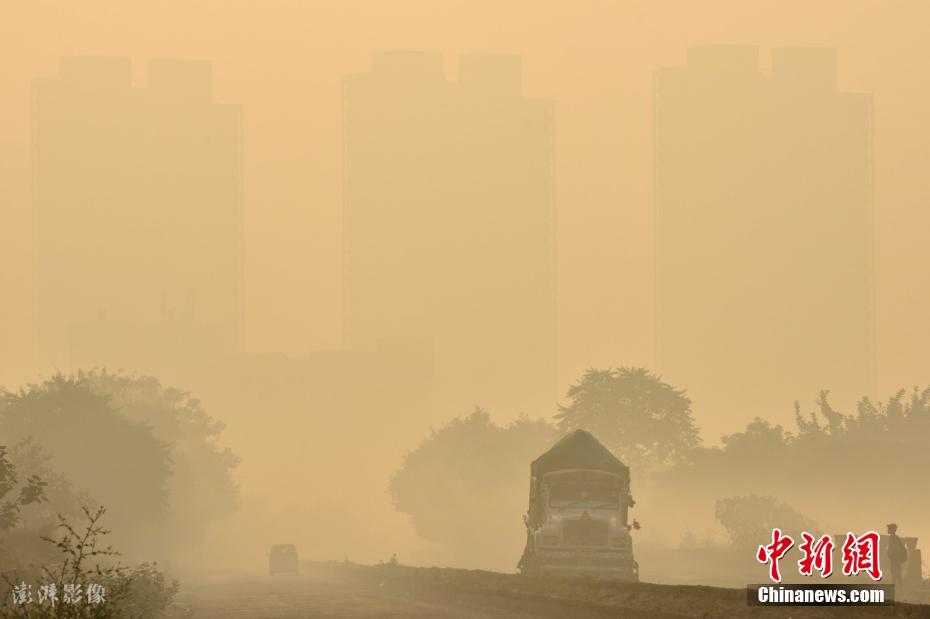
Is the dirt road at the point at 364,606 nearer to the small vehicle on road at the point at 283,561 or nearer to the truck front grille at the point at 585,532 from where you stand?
the truck front grille at the point at 585,532

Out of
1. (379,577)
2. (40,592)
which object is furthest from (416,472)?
(40,592)

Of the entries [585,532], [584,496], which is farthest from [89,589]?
[584,496]

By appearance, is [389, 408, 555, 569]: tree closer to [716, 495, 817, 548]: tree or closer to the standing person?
[716, 495, 817, 548]: tree

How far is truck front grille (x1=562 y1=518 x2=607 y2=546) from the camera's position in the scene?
54062 mm

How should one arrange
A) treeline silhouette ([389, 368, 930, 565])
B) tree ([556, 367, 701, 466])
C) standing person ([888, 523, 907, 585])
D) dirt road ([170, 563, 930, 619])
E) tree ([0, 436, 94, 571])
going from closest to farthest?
dirt road ([170, 563, 930, 619]) < standing person ([888, 523, 907, 585]) < tree ([0, 436, 94, 571]) < treeline silhouette ([389, 368, 930, 565]) < tree ([556, 367, 701, 466])

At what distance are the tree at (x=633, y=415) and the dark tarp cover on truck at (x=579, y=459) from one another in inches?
3064

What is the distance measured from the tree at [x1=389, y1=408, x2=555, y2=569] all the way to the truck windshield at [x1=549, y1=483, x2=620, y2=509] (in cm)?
9821

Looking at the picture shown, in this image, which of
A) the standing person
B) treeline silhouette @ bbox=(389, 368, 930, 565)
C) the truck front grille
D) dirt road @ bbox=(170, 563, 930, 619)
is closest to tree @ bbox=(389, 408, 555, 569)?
treeline silhouette @ bbox=(389, 368, 930, 565)

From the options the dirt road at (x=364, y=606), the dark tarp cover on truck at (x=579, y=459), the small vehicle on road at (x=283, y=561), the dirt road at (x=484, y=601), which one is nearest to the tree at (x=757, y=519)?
the small vehicle on road at (x=283, y=561)

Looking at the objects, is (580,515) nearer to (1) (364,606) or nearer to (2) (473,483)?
(1) (364,606)

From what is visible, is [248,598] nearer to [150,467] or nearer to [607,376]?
[150,467]

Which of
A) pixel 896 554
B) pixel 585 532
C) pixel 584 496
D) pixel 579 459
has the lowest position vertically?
pixel 896 554

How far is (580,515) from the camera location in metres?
54.7

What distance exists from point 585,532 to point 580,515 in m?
0.74
